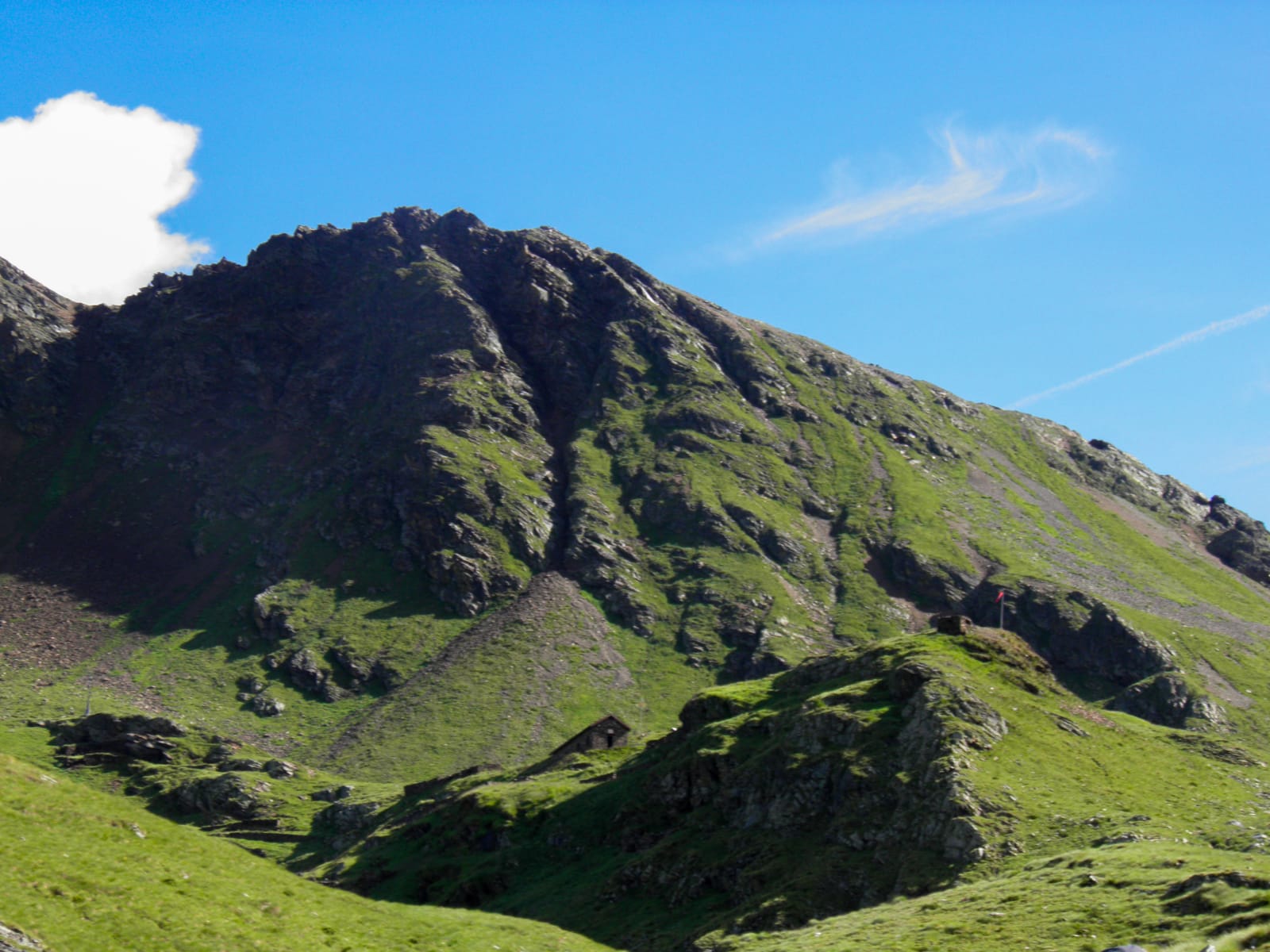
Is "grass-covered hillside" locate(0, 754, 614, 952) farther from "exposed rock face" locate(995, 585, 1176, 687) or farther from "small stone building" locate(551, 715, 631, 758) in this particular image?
"exposed rock face" locate(995, 585, 1176, 687)

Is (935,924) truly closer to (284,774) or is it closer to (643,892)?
(643,892)

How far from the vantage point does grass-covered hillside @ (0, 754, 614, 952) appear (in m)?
32.5

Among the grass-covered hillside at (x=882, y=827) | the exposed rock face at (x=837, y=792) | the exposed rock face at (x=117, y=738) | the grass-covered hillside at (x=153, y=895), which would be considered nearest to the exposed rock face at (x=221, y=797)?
the exposed rock face at (x=117, y=738)

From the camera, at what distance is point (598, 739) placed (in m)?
109

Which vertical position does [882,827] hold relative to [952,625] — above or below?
below

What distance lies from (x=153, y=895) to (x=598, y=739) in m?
76.3

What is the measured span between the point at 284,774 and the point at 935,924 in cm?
11266

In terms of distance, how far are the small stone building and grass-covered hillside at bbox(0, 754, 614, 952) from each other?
212ft

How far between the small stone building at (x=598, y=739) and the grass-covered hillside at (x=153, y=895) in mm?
64533

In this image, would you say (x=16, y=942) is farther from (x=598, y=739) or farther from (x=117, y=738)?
(x=117, y=738)

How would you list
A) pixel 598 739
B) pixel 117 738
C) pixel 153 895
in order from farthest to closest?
pixel 117 738 → pixel 598 739 → pixel 153 895

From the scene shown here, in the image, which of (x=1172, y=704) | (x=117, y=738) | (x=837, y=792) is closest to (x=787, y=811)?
(x=837, y=792)

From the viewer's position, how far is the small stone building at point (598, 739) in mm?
108500

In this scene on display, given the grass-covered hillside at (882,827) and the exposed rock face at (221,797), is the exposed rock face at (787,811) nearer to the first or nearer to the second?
the grass-covered hillside at (882,827)
